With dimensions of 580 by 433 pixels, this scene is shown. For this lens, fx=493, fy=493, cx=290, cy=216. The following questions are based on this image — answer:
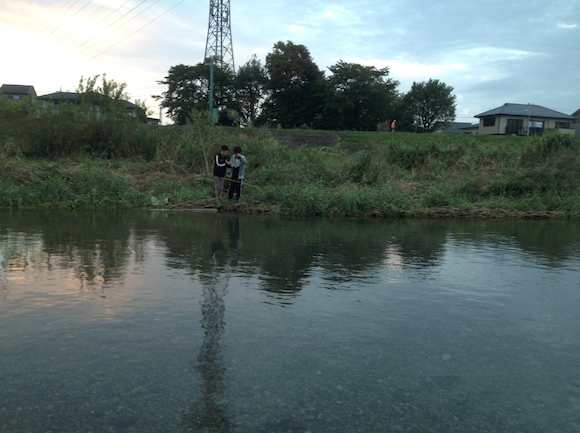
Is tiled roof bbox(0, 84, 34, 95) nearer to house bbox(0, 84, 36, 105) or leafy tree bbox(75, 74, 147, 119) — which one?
house bbox(0, 84, 36, 105)

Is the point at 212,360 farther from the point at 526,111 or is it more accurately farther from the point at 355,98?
the point at 526,111

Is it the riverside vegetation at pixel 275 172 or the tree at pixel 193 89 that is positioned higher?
the tree at pixel 193 89

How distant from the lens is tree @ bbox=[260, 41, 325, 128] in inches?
2131

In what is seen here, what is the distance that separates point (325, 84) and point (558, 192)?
4103 cm

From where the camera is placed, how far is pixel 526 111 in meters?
65.1

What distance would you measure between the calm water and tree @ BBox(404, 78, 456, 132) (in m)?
73.1

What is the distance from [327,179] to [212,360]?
1367 centimetres

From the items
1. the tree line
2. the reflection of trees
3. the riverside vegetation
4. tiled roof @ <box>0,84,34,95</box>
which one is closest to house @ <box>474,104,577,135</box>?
the tree line

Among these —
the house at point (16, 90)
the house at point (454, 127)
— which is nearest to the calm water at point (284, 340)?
the house at point (454, 127)

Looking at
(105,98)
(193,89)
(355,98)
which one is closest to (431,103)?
(355,98)

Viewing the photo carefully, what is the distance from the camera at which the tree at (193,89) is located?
181 ft

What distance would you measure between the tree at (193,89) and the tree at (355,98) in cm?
1205

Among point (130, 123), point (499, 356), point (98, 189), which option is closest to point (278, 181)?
point (98, 189)

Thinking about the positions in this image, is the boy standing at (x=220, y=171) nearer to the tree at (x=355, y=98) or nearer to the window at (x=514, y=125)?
the tree at (x=355, y=98)
